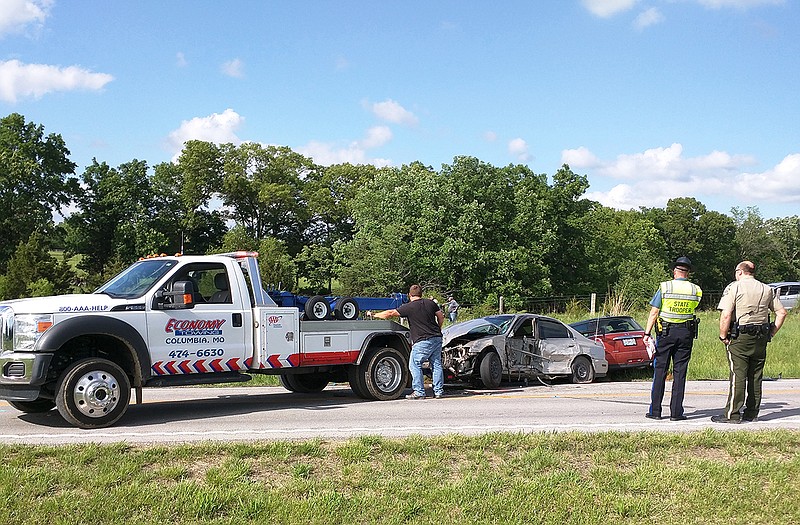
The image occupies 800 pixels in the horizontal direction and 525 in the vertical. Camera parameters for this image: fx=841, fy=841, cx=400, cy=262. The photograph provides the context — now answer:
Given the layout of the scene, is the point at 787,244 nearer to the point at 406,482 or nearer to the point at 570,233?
the point at 570,233

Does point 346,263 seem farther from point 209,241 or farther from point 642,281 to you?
point 642,281

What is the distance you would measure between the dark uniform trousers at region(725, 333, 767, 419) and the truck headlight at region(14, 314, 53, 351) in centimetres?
838

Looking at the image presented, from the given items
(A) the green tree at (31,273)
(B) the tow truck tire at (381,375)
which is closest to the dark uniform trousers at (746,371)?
(B) the tow truck tire at (381,375)

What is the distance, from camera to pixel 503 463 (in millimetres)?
8305

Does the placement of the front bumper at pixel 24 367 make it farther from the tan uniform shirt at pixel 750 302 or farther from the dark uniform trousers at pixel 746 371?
the dark uniform trousers at pixel 746 371

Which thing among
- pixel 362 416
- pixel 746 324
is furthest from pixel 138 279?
pixel 746 324

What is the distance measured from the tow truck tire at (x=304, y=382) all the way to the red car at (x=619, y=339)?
279 inches

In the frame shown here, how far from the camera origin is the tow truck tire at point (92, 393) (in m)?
9.78

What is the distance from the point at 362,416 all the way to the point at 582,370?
24.9ft

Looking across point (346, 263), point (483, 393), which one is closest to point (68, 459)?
point (483, 393)

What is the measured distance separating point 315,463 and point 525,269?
47.8m

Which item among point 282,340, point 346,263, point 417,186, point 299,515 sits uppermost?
point 417,186

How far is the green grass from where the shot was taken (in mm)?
6953

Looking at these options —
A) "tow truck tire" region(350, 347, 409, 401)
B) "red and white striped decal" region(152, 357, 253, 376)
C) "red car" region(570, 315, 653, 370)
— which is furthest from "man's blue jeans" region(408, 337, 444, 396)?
"red car" region(570, 315, 653, 370)
